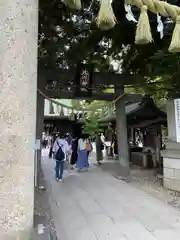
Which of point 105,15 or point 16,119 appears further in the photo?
point 105,15

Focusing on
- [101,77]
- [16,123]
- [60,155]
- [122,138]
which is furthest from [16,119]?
[122,138]

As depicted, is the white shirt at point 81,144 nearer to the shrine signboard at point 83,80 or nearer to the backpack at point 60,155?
the shrine signboard at point 83,80

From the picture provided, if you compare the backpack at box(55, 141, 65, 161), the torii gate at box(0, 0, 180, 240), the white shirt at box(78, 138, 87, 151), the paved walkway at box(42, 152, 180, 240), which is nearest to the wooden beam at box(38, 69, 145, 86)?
the backpack at box(55, 141, 65, 161)

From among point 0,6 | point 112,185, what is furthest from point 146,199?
point 0,6

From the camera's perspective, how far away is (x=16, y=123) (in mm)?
2355

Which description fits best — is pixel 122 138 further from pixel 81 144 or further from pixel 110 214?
pixel 110 214

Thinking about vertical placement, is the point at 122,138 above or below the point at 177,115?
below

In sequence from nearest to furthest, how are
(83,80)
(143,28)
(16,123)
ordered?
(16,123)
(143,28)
(83,80)

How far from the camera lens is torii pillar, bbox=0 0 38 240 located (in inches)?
91.3

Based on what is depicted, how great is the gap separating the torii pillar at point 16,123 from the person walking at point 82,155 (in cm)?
970

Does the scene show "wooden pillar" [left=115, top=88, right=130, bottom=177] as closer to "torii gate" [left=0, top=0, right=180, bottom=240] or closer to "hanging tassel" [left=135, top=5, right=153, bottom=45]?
"hanging tassel" [left=135, top=5, right=153, bottom=45]

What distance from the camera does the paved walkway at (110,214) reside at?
4.55 metres

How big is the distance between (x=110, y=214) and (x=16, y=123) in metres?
3.91

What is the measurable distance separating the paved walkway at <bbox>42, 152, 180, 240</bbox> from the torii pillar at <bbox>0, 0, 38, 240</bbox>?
2.29 m
